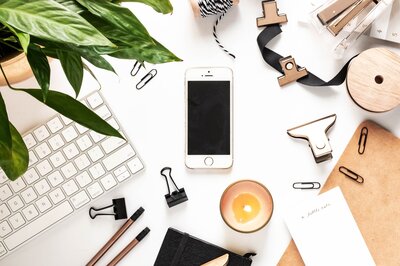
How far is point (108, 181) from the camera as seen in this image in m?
0.95

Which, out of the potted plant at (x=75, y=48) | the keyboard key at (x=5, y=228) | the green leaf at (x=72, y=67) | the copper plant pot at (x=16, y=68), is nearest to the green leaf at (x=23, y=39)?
the potted plant at (x=75, y=48)

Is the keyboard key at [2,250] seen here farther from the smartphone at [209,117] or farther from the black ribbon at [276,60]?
the black ribbon at [276,60]

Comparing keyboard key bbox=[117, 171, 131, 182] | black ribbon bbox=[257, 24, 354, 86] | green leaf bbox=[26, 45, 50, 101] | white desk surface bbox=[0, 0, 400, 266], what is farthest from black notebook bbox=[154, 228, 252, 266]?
green leaf bbox=[26, 45, 50, 101]

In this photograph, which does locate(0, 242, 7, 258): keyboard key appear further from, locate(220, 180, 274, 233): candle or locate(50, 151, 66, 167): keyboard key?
locate(220, 180, 274, 233): candle

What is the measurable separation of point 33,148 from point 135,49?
41 cm

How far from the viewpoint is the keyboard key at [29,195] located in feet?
3.10

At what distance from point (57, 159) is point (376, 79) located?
0.55 metres

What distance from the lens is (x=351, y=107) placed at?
947 millimetres

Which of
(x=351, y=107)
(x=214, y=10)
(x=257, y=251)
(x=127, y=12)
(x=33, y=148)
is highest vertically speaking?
(x=127, y=12)

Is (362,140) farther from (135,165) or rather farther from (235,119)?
(135,165)

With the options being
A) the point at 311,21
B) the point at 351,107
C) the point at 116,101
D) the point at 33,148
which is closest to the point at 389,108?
the point at 351,107

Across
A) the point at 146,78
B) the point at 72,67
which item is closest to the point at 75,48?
the point at 72,67

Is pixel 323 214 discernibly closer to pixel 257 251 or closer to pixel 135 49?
pixel 257 251

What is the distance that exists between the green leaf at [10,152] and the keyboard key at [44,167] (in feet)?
1.04
